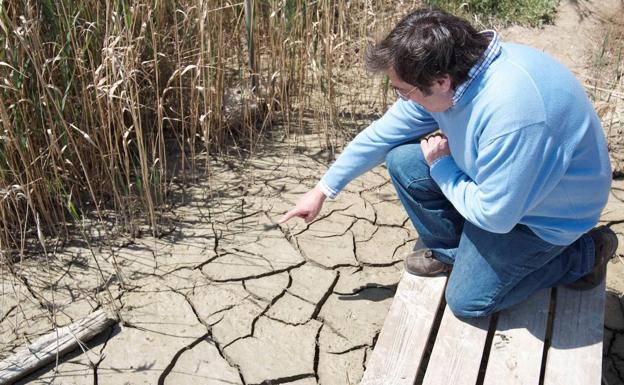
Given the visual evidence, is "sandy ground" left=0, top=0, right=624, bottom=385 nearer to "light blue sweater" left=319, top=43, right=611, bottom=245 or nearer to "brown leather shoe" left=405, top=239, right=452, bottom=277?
"brown leather shoe" left=405, top=239, right=452, bottom=277

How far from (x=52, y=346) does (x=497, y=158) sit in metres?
1.73

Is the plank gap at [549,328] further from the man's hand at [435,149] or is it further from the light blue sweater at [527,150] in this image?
the man's hand at [435,149]

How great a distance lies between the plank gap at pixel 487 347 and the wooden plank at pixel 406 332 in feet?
0.68

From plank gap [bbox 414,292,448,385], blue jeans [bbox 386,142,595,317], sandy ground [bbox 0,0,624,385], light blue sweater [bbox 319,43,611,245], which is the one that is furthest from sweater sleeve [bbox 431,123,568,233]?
sandy ground [bbox 0,0,624,385]

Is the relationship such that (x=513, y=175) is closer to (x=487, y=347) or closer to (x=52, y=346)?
(x=487, y=347)

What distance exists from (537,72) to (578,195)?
42 centimetres

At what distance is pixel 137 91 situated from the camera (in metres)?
2.79

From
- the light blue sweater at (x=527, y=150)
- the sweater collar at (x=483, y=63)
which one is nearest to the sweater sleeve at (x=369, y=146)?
the light blue sweater at (x=527, y=150)

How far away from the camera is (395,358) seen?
227cm

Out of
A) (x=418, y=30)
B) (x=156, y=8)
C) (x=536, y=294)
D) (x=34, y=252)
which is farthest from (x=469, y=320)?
(x=156, y=8)

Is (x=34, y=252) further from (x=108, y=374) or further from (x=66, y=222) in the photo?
(x=108, y=374)

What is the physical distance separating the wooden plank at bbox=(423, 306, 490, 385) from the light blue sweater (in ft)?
1.40

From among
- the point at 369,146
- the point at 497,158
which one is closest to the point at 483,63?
the point at 497,158

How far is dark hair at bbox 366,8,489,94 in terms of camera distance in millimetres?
1931
